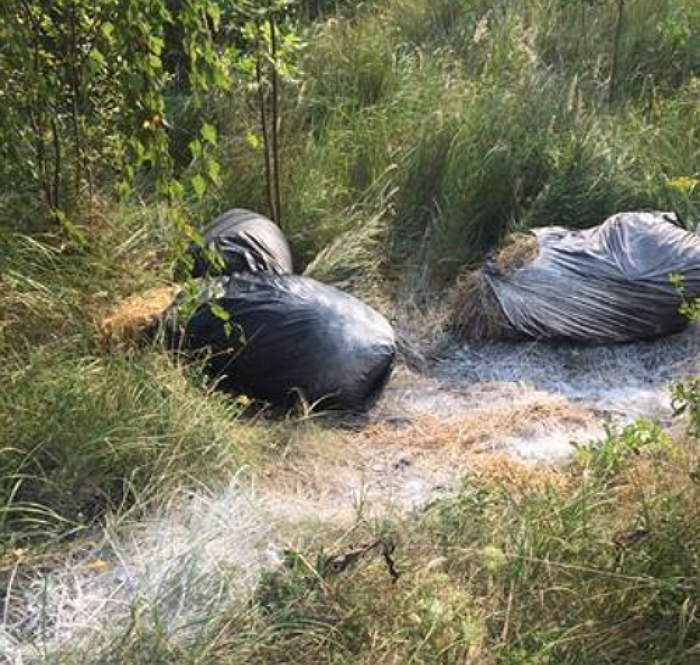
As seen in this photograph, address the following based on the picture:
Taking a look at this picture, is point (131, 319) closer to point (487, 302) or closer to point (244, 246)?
point (244, 246)

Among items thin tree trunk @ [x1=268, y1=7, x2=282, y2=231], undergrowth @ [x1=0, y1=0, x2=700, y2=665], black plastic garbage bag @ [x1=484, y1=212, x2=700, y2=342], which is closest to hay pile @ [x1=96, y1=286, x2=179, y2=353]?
undergrowth @ [x1=0, y1=0, x2=700, y2=665]

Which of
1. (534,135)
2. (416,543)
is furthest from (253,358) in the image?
(534,135)

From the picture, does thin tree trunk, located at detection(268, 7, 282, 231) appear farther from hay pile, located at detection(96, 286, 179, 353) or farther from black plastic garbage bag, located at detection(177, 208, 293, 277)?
hay pile, located at detection(96, 286, 179, 353)

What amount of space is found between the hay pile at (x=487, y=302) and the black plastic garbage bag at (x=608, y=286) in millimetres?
34

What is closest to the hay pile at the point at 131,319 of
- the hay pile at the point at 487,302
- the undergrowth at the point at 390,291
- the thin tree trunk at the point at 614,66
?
the undergrowth at the point at 390,291

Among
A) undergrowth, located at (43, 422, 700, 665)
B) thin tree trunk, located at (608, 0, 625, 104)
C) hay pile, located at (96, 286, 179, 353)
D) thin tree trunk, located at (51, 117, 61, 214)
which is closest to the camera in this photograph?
undergrowth, located at (43, 422, 700, 665)

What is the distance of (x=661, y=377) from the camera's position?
3846mm

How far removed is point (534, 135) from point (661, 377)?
1.46 metres

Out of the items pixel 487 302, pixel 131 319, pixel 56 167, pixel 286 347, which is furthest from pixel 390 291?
pixel 56 167

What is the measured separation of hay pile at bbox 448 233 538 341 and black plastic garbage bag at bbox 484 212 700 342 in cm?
3

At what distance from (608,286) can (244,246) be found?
140 centimetres

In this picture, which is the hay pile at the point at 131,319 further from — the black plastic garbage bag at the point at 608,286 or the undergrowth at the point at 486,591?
the black plastic garbage bag at the point at 608,286

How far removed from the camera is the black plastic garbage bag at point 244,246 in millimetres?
3850

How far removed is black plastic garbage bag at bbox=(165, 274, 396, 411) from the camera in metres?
3.48
